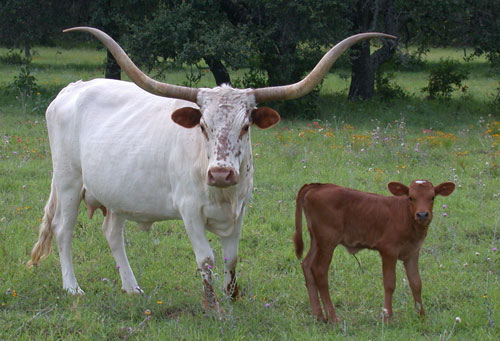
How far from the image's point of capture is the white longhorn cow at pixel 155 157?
16.2 ft

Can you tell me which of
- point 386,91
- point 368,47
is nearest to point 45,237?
point 368,47

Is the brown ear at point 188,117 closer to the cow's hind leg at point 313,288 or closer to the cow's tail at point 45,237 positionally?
the cow's hind leg at point 313,288

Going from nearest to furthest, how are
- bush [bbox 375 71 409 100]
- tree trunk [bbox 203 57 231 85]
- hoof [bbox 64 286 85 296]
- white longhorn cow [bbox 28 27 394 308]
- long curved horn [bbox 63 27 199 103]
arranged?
white longhorn cow [bbox 28 27 394 308] < long curved horn [bbox 63 27 199 103] < hoof [bbox 64 286 85 296] < tree trunk [bbox 203 57 231 85] < bush [bbox 375 71 409 100]

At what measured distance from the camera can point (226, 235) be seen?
536cm

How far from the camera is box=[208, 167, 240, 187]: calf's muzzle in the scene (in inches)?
179

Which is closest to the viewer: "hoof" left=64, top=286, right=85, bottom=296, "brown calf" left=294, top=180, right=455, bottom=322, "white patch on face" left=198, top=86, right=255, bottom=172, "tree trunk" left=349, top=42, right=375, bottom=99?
"white patch on face" left=198, top=86, right=255, bottom=172

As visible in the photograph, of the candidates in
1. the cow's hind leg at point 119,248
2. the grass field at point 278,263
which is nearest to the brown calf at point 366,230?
the grass field at point 278,263

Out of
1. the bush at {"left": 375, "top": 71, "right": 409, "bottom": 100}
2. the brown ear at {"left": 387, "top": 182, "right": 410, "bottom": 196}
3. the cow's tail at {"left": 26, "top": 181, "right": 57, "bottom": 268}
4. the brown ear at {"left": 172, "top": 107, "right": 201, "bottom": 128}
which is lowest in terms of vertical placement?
the bush at {"left": 375, "top": 71, "right": 409, "bottom": 100}

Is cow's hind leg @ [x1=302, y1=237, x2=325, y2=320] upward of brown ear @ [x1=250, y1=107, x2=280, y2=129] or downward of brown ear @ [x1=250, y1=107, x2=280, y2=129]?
downward

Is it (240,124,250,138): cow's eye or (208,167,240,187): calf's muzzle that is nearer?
(208,167,240,187): calf's muzzle

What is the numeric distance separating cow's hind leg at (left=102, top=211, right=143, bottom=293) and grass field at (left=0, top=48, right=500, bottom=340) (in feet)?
0.52

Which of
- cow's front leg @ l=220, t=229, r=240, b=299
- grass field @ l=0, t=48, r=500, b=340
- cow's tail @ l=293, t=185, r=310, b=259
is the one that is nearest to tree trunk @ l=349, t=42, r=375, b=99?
grass field @ l=0, t=48, r=500, b=340

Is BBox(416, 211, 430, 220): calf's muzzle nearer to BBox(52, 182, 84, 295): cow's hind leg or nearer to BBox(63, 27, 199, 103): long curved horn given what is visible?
BBox(63, 27, 199, 103): long curved horn

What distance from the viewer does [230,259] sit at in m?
5.46
